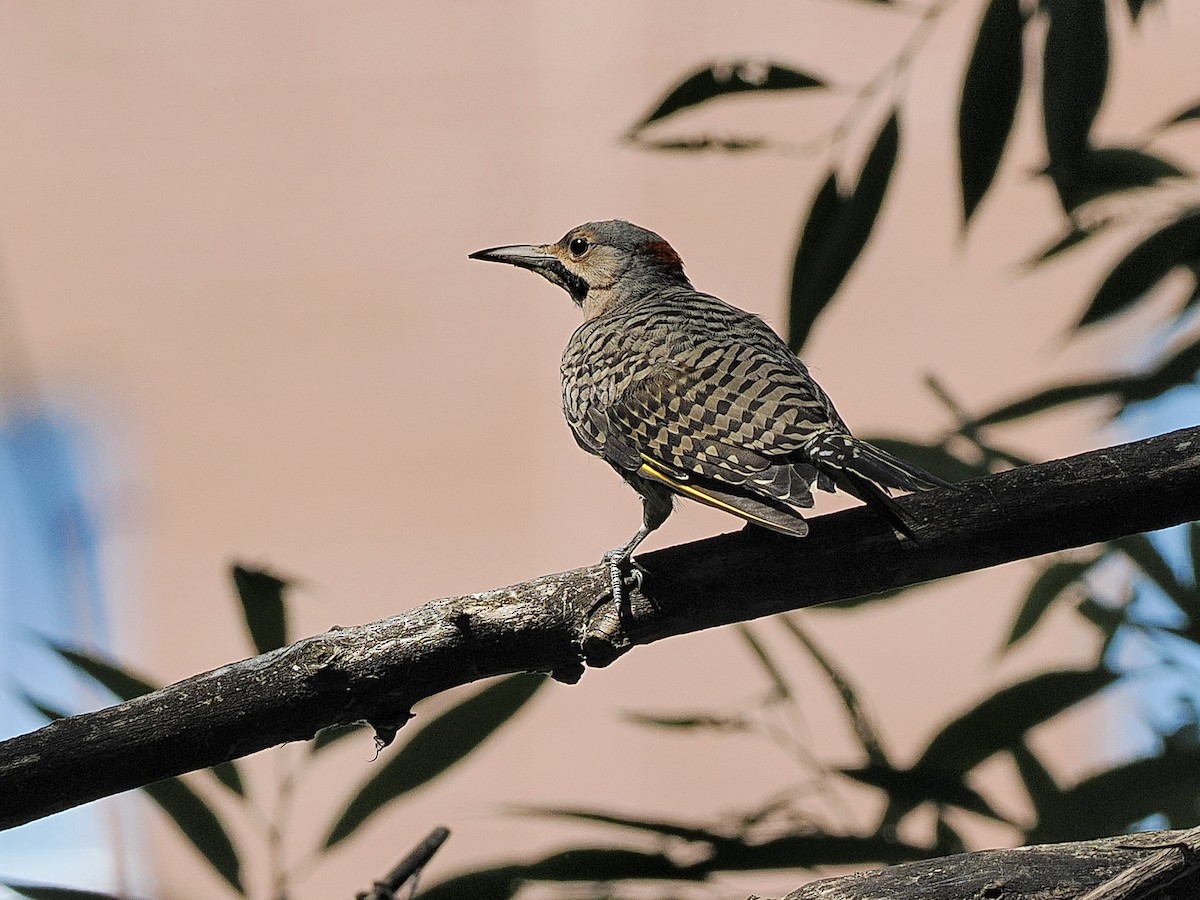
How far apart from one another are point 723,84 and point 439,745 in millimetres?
1034

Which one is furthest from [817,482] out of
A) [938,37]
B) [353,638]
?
[938,37]

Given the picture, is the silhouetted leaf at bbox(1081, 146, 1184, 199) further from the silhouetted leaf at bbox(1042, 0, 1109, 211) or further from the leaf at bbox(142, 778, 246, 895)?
the leaf at bbox(142, 778, 246, 895)

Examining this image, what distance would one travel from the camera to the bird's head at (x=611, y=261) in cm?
204

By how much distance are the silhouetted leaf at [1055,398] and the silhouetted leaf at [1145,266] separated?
10cm

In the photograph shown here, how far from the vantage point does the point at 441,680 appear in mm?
1030

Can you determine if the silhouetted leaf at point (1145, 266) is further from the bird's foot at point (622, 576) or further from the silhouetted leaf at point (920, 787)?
the bird's foot at point (622, 576)

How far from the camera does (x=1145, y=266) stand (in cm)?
187

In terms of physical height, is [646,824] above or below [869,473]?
below

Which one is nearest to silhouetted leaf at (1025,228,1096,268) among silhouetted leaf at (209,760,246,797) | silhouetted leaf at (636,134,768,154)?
silhouetted leaf at (636,134,768,154)

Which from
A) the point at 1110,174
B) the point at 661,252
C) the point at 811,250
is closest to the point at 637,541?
the point at 811,250

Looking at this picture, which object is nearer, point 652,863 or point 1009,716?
point 652,863

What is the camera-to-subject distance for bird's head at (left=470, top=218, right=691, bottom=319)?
2035 millimetres

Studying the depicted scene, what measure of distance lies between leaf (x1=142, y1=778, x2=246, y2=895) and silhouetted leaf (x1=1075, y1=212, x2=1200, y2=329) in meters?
1.46

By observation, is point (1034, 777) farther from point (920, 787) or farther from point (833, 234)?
point (833, 234)
